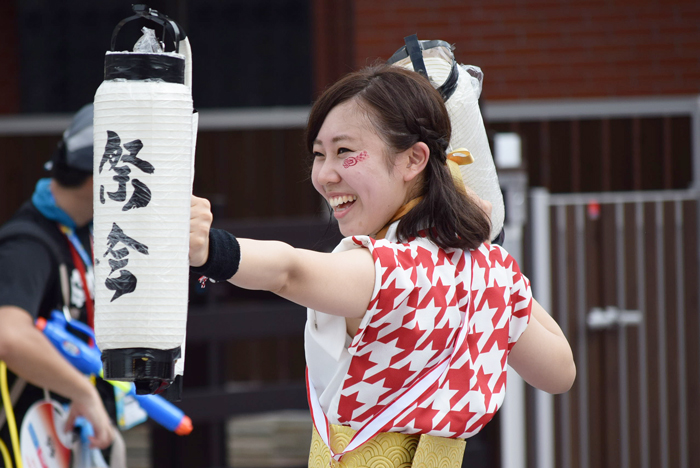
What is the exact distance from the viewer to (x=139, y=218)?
3.44 feet

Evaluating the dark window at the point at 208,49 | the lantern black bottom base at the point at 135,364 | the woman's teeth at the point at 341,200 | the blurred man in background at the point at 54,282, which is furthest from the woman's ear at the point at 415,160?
the dark window at the point at 208,49

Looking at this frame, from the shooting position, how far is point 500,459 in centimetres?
396

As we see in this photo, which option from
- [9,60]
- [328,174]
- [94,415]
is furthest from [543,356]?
[9,60]

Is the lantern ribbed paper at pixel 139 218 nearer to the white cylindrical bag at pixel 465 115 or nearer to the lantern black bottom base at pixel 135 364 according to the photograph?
the lantern black bottom base at pixel 135 364

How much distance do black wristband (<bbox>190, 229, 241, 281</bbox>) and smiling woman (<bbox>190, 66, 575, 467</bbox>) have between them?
0.12 m

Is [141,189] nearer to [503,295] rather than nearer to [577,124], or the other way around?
[503,295]

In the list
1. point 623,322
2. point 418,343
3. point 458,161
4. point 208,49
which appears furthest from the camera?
point 208,49

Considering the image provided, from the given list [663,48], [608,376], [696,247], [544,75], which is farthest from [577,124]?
[608,376]

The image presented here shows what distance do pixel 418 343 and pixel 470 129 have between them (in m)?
0.54

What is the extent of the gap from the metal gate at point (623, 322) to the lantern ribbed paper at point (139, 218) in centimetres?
314

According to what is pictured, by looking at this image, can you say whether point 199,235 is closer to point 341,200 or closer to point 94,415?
point 341,200

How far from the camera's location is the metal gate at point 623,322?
157 inches

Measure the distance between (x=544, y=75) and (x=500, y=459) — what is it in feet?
9.87

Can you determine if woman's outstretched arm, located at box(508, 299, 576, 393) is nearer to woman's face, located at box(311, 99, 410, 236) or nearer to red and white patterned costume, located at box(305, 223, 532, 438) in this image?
red and white patterned costume, located at box(305, 223, 532, 438)
